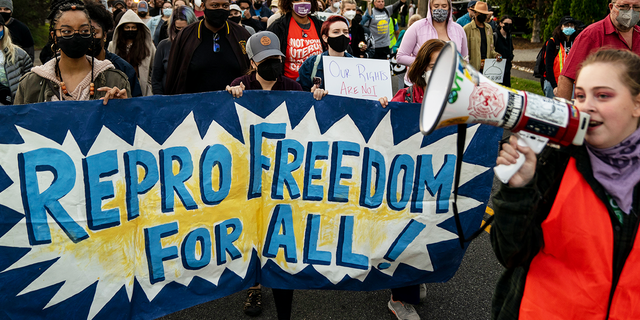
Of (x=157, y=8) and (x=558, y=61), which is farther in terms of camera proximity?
(x=157, y=8)

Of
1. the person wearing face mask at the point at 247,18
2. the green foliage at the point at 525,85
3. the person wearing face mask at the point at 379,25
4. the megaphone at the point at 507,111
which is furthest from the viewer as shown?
the green foliage at the point at 525,85

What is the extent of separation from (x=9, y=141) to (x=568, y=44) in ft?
21.8

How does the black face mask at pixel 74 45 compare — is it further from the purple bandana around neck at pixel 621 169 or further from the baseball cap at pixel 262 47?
the purple bandana around neck at pixel 621 169

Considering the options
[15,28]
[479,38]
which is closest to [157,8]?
[15,28]

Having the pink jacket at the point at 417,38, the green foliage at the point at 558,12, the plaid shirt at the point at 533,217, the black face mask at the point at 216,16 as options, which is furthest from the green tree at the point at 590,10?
the plaid shirt at the point at 533,217

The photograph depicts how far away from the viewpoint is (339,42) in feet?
13.0

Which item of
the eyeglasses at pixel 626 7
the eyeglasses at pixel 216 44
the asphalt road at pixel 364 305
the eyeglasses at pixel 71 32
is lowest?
the asphalt road at pixel 364 305

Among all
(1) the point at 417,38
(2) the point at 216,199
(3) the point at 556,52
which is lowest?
(2) the point at 216,199

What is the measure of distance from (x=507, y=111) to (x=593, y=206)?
1.29 feet

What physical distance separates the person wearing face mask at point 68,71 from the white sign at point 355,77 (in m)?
1.62

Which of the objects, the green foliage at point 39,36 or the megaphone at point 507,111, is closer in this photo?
the megaphone at point 507,111

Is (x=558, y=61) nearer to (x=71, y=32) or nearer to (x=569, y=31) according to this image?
(x=569, y=31)

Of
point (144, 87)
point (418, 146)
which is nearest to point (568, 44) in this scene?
point (418, 146)

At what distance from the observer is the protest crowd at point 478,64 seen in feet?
4.78
